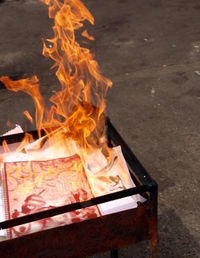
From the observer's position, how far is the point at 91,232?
6.41ft

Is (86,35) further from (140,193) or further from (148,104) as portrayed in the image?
(140,193)

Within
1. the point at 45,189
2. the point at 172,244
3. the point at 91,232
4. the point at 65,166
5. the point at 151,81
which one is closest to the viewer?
the point at 91,232

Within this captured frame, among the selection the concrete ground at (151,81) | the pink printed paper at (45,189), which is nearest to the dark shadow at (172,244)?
the concrete ground at (151,81)

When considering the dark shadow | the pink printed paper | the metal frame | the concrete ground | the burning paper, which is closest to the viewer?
the metal frame

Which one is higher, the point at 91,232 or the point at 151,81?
the point at 91,232

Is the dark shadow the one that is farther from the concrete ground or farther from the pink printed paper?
the pink printed paper

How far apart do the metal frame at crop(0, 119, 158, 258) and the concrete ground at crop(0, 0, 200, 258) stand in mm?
982

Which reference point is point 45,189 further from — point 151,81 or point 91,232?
point 151,81

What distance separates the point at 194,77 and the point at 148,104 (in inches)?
32.0

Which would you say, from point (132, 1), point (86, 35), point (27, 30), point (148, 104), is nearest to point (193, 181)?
point (148, 104)

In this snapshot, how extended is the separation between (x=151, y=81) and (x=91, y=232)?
3514 millimetres

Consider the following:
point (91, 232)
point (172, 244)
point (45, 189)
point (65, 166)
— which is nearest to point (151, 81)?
point (172, 244)

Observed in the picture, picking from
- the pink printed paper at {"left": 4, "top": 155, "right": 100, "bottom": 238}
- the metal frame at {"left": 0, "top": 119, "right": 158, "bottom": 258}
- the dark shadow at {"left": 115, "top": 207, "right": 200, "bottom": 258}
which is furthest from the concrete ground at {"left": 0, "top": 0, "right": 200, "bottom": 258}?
the metal frame at {"left": 0, "top": 119, "right": 158, "bottom": 258}

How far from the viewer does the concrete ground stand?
3.37m
